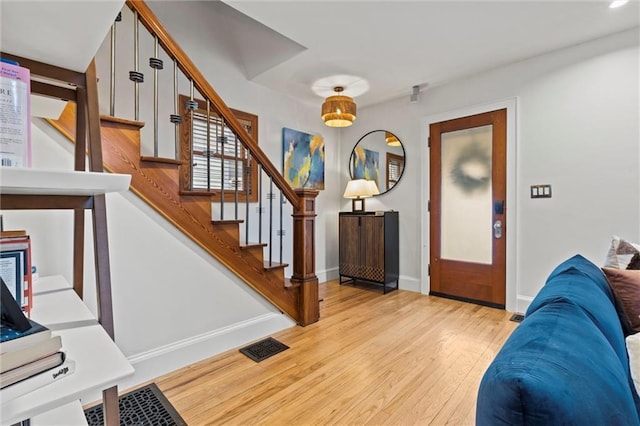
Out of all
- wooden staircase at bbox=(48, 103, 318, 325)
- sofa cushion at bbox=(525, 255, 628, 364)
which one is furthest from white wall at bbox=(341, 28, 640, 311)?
wooden staircase at bbox=(48, 103, 318, 325)

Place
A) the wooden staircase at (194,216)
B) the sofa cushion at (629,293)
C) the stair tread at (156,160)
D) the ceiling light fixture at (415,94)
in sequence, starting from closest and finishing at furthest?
the sofa cushion at (629,293)
the wooden staircase at (194,216)
the stair tread at (156,160)
the ceiling light fixture at (415,94)

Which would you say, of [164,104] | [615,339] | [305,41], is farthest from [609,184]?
[164,104]

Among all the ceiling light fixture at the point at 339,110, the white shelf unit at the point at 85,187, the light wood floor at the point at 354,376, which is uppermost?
the ceiling light fixture at the point at 339,110

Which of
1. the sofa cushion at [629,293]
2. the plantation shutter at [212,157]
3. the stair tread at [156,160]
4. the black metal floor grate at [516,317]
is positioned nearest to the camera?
the sofa cushion at [629,293]

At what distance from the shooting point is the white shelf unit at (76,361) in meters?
0.47

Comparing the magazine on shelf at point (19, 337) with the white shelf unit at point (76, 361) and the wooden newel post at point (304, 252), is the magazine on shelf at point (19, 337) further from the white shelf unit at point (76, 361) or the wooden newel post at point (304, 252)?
the wooden newel post at point (304, 252)

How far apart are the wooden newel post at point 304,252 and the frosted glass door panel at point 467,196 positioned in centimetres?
177

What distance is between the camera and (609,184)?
261 centimetres

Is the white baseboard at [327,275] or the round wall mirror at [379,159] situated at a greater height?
the round wall mirror at [379,159]

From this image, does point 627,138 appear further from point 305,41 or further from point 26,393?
point 26,393

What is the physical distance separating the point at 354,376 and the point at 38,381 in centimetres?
173

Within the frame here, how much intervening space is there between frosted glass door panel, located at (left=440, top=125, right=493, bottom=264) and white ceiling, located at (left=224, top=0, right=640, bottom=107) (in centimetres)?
74

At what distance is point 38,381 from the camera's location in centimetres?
52

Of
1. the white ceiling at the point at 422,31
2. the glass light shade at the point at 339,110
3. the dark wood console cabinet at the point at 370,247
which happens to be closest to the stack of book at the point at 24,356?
the white ceiling at the point at 422,31
